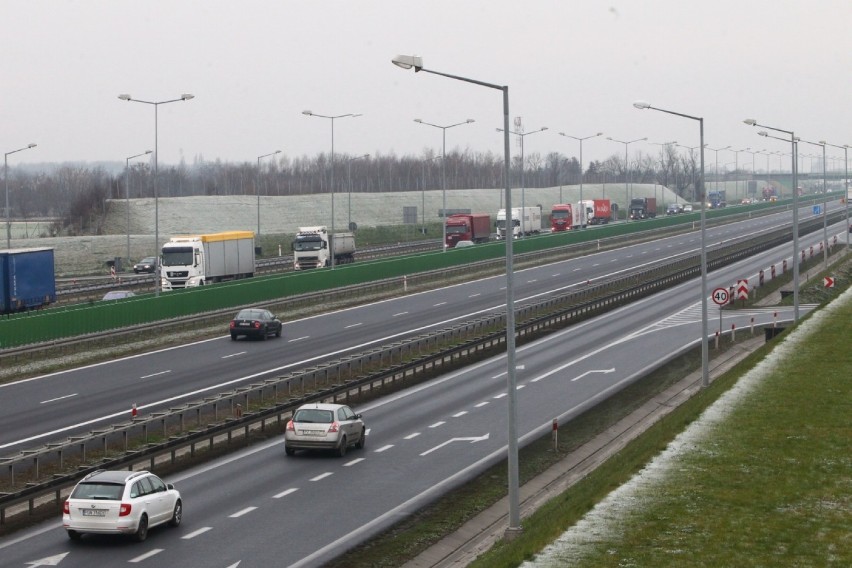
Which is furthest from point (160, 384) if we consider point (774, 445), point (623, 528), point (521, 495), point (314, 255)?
point (314, 255)

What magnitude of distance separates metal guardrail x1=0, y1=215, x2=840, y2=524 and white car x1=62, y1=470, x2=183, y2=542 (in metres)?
2.89

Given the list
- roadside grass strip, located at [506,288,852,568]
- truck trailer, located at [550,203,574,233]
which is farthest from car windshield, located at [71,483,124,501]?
truck trailer, located at [550,203,574,233]

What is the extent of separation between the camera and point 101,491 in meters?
25.0

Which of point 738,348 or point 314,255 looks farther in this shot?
point 314,255

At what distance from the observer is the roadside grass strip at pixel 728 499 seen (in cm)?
2041

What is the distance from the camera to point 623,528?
2228 cm

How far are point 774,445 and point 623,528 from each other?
341 inches

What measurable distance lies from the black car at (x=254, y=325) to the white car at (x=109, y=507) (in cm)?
3507

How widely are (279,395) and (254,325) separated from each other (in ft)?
57.8

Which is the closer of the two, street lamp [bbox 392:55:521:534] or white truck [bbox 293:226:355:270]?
street lamp [bbox 392:55:521:534]

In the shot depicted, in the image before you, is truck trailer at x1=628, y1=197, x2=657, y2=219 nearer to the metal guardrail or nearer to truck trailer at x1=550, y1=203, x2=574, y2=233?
truck trailer at x1=550, y1=203, x2=574, y2=233

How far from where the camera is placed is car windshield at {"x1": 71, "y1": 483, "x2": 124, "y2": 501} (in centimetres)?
2492

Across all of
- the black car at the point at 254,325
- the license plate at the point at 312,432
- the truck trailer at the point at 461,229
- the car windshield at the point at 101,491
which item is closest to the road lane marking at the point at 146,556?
the car windshield at the point at 101,491

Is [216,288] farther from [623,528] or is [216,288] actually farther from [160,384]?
[623,528]
